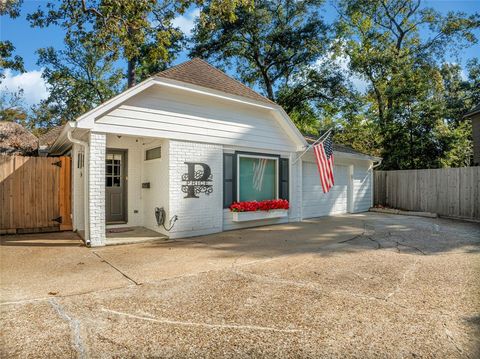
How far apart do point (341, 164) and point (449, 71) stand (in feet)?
74.6

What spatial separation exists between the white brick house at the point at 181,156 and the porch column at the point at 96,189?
2 cm

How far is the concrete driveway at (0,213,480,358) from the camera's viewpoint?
236 centimetres

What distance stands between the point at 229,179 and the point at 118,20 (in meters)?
5.01

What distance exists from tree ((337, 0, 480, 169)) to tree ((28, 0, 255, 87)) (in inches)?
432

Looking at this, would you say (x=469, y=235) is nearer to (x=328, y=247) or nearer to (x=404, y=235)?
(x=404, y=235)

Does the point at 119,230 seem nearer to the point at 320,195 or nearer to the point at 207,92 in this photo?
the point at 207,92

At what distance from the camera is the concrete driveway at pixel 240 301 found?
7.75ft

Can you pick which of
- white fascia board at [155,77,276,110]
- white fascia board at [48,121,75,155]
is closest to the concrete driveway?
white fascia board at [48,121,75,155]

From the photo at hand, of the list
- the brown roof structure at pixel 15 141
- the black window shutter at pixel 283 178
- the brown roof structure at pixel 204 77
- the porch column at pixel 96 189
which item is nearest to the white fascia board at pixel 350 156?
the black window shutter at pixel 283 178

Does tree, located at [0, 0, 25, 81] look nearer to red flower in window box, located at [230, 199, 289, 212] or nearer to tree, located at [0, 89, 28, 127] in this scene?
red flower in window box, located at [230, 199, 289, 212]

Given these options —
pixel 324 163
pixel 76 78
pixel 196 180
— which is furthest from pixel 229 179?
pixel 76 78

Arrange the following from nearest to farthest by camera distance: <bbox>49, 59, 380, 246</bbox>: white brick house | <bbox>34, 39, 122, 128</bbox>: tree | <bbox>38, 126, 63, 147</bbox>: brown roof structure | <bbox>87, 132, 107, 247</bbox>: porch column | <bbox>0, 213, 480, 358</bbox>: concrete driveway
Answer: <bbox>0, 213, 480, 358</bbox>: concrete driveway
<bbox>87, 132, 107, 247</bbox>: porch column
<bbox>49, 59, 380, 246</bbox>: white brick house
<bbox>38, 126, 63, 147</bbox>: brown roof structure
<bbox>34, 39, 122, 128</bbox>: tree

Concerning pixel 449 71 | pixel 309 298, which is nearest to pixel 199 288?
pixel 309 298

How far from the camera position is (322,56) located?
17.9 m
